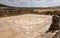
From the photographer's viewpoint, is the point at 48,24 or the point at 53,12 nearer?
the point at 48,24

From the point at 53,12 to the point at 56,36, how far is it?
76 centimetres

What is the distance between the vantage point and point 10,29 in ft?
3.70

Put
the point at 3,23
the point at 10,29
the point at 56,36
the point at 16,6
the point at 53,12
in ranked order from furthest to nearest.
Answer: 1. the point at 16,6
2. the point at 53,12
3. the point at 3,23
4. the point at 10,29
5. the point at 56,36

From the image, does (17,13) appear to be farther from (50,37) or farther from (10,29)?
(50,37)

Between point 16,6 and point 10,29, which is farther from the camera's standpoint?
point 16,6

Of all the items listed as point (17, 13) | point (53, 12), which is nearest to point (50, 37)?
point (53, 12)

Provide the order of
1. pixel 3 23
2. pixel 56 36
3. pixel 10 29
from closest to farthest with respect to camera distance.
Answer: pixel 56 36 < pixel 10 29 < pixel 3 23

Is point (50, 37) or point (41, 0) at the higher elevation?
point (41, 0)

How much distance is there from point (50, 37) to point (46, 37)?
3 centimetres

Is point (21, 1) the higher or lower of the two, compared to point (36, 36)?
higher

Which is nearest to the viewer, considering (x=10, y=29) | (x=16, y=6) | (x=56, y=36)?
(x=56, y=36)

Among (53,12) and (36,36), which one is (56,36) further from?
(53,12)

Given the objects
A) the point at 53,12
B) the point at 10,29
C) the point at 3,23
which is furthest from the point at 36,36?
the point at 53,12

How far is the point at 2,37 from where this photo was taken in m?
1.00
